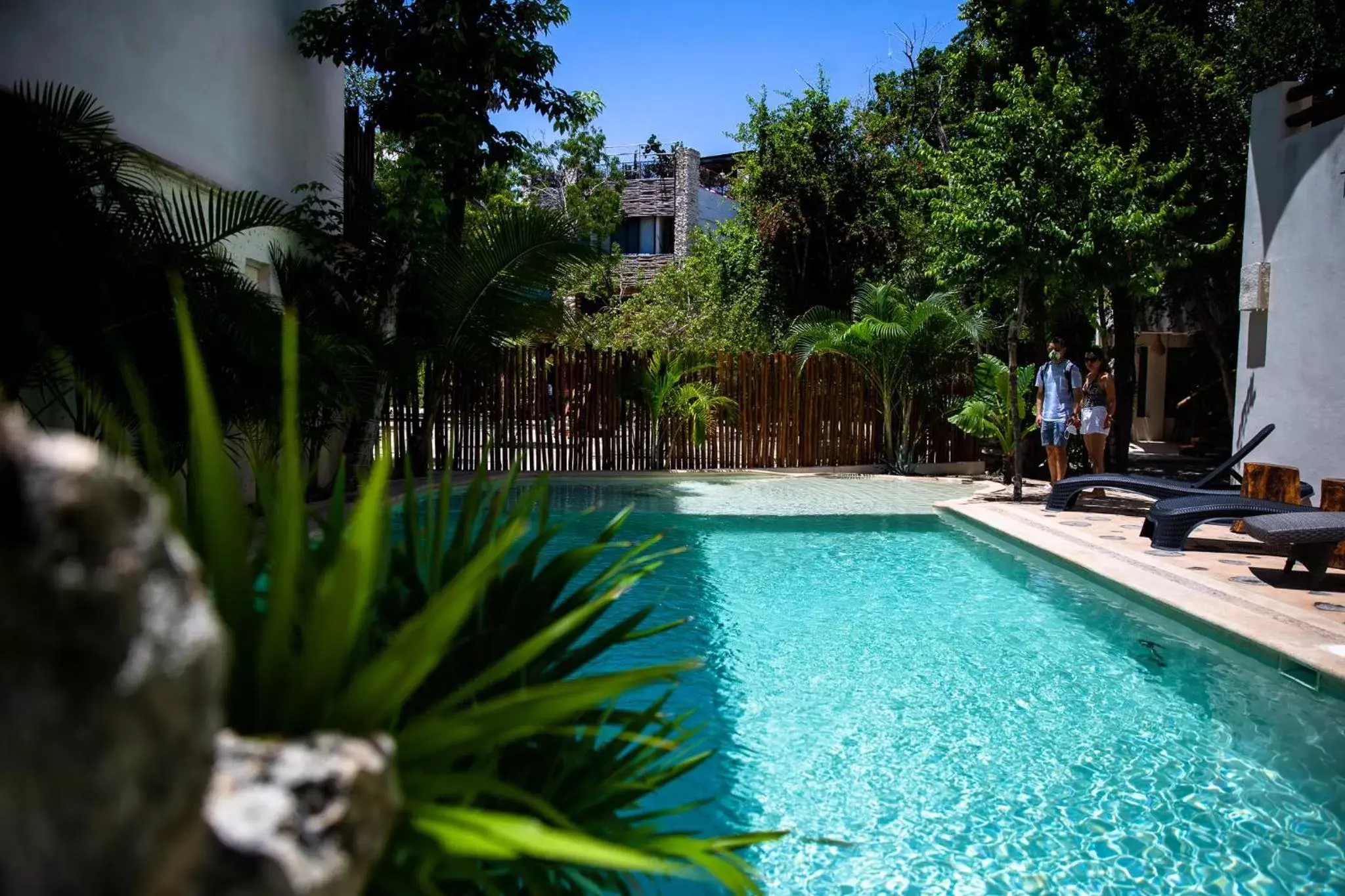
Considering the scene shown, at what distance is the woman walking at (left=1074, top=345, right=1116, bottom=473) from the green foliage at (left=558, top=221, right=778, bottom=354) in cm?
Result: 897

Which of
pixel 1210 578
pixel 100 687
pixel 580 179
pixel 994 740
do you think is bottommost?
pixel 994 740

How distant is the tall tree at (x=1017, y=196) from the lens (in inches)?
405

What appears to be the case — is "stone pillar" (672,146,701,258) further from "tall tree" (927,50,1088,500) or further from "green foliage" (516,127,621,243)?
"tall tree" (927,50,1088,500)

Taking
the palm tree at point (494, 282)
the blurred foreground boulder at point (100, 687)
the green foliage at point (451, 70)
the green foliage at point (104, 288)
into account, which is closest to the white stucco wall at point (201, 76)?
the green foliage at point (104, 288)

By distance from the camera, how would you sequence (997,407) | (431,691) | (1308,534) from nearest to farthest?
1. (431,691)
2. (1308,534)
3. (997,407)

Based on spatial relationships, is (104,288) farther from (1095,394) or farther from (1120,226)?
(1095,394)

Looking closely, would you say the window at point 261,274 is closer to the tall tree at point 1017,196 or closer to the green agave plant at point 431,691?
the tall tree at point 1017,196

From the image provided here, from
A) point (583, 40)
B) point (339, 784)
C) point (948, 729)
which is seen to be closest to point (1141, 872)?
point (948, 729)

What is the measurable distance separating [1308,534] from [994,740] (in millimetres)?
3067

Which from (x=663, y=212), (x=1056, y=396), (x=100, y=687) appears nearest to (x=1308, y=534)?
(x=1056, y=396)

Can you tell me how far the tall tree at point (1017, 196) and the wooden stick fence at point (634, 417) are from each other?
395cm

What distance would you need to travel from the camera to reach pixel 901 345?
1439 cm

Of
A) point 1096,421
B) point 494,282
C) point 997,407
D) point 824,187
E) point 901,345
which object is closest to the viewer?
point 494,282

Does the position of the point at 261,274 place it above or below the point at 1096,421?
above
